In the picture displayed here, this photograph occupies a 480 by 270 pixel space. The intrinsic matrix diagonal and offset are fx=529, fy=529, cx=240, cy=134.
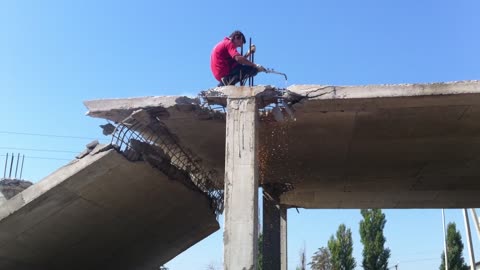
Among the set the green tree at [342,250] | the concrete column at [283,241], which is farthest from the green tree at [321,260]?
the concrete column at [283,241]

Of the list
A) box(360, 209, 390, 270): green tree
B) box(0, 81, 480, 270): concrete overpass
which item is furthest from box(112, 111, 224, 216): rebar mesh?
box(360, 209, 390, 270): green tree

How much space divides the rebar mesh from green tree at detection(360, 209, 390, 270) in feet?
97.5

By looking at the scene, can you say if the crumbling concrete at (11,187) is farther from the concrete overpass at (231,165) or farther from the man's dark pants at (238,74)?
the man's dark pants at (238,74)

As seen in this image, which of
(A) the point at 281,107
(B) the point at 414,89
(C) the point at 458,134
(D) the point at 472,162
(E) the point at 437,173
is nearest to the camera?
(B) the point at 414,89

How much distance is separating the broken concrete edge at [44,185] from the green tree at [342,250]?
1470 inches

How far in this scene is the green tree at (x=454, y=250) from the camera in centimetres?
4056

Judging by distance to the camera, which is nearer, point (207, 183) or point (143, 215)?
point (143, 215)

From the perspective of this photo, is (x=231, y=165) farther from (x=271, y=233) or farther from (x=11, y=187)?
(x=11, y=187)

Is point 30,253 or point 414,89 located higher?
point 414,89

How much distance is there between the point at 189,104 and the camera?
8.13 metres

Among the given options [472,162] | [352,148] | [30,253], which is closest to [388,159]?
[352,148]

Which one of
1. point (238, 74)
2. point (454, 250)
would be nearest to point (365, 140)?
point (238, 74)

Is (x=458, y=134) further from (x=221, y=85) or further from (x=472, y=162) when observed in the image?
(x=221, y=85)

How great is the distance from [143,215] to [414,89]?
598 centimetres
